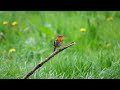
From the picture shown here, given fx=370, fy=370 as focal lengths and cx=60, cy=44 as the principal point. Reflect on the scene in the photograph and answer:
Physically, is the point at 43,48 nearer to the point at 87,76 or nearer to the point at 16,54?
the point at 16,54

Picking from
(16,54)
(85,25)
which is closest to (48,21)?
(85,25)

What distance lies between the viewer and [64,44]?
598 centimetres

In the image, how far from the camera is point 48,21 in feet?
22.7

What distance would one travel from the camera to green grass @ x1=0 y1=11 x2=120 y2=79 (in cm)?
437

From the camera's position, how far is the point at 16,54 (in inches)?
208

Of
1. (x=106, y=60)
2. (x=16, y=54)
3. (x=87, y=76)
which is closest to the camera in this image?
(x=87, y=76)

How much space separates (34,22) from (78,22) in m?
0.82

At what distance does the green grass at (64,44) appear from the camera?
14.3ft
